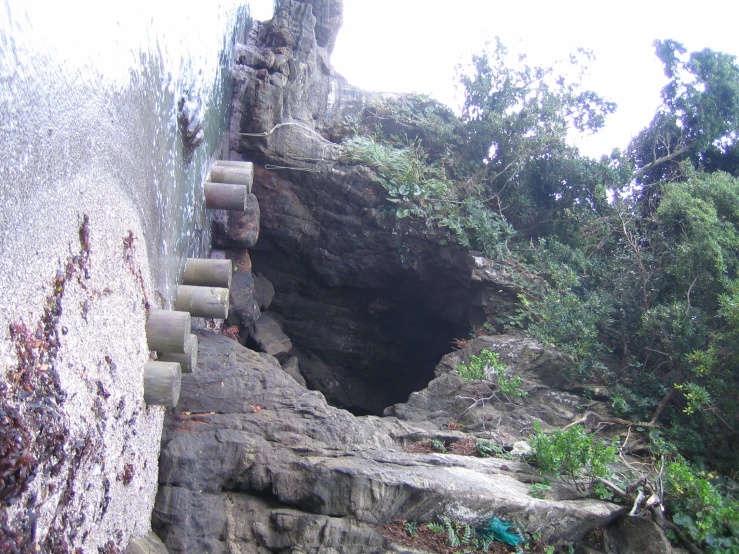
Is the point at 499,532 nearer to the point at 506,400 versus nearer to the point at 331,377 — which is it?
the point at 506,400

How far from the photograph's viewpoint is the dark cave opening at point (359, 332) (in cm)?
1135

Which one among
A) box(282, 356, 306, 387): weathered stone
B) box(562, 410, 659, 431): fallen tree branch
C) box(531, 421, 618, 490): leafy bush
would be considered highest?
box(531, 421, 618, 490): leafy bush

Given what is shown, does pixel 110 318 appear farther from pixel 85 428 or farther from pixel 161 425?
pixel 161 425

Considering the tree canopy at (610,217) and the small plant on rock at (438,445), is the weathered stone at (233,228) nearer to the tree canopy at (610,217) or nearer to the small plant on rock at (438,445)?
the tree canopy at (610,217)

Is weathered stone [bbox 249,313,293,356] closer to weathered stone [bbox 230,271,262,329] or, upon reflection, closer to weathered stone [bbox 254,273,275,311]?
weathered stone [bbox 254,273,275,311]

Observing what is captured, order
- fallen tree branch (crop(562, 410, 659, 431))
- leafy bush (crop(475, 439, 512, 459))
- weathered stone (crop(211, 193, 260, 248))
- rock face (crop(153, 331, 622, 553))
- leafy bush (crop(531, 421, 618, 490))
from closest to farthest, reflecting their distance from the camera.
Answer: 1. rock face (crop(153, 331, 622, 553))
2. leafy bush (crop(531, 421, 618, 490))
3. leafy bush (crop(475, 439, 512, 459))
4. fallen tree branch (crop(562, 410, 659, 431))
5. weathered stone (crop(211, 193, 260, 248))

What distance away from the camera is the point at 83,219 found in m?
3.81

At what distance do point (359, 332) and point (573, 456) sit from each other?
271 inches

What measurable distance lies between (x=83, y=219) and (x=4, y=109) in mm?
1168

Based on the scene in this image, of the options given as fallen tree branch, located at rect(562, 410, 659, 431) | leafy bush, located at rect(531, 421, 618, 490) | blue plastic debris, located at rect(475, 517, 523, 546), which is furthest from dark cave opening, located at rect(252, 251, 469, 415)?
Answer: blue plastic debris, located at rect(475, 517, 523, 546)

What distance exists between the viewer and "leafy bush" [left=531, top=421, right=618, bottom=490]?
585 cm

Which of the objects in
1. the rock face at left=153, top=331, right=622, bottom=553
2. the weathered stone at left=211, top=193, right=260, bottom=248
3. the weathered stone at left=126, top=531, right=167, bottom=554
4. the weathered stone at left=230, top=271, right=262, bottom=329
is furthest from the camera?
the weathered stone at left=230, top=271, right=262, bottom=329

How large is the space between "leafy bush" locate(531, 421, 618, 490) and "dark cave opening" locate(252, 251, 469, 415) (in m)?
4.78

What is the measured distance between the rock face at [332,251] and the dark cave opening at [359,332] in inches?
0.9
